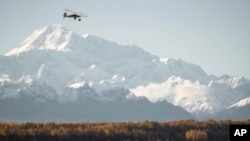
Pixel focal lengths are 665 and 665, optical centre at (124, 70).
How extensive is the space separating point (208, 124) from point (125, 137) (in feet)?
46.5

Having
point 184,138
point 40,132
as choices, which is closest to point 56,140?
point 40,132

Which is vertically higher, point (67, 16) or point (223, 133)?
point (67, 16)

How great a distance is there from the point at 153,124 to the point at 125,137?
874 centimetres

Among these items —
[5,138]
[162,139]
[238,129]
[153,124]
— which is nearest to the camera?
[238,129]

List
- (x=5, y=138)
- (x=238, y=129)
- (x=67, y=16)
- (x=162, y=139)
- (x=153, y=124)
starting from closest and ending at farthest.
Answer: (x=238, y=129), (x=5, y=138), (x=162, y=139), (x=153, y=124), (x=67, y=16)

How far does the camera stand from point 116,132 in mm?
67875

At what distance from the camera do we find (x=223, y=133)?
71.0 m

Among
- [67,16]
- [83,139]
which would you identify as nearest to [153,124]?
[83,139]

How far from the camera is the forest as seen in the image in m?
64.4

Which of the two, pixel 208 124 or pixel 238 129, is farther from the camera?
pixel 208 124

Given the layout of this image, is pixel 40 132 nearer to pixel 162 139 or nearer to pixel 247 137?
pixel 162 139

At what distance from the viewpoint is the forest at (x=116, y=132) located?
6438 cm

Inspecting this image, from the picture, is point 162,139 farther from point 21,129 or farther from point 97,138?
point 21,129

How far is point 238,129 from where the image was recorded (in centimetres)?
5322
